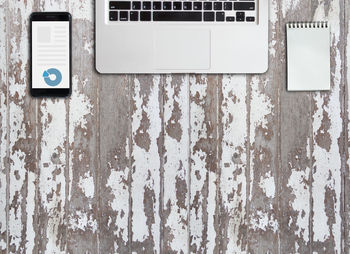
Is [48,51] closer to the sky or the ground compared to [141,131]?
closer to the sky

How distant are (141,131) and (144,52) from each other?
14 centimetres

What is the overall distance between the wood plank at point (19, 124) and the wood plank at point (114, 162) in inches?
5.0

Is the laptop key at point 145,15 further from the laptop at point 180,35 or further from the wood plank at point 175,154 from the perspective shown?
the wood plank at point 175,154

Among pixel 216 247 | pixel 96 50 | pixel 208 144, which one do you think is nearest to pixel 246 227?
pixel 216 247

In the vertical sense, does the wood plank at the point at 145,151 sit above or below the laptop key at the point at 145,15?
below

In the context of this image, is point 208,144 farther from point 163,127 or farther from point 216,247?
point 216,247

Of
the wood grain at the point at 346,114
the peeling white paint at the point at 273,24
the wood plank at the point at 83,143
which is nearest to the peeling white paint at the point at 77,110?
the wood plank at the point at 83,143

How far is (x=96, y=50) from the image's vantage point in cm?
94

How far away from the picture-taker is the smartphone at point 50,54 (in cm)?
94

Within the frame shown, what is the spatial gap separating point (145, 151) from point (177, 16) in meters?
0.25

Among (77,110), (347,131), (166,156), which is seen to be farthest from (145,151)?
(347,131)

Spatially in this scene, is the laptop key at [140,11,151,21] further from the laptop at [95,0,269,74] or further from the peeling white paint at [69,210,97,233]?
the peeling white paint at [69,210,97,233]

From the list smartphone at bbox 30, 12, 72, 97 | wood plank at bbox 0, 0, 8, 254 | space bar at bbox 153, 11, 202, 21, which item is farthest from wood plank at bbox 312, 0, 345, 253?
wood plank at bbox 0, 0, 8, 254

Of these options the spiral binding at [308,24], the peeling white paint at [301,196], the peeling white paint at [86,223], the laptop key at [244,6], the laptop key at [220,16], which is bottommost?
the peeling white paint at [86,223]
